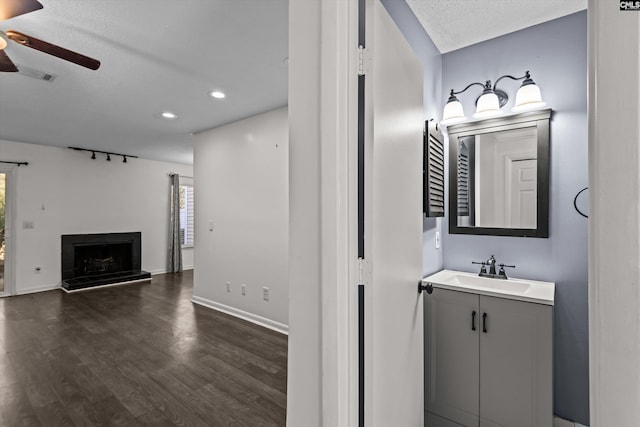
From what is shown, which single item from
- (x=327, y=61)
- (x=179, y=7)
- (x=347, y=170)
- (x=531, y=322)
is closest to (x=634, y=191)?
(x=347, y=170)

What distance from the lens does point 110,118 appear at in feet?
12.9

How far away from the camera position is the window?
7.57 m

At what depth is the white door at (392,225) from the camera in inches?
44.8

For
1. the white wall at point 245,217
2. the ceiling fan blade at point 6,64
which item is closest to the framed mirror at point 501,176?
the white wall at point 245,217

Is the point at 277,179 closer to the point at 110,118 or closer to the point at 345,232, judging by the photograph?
the point at 110,118

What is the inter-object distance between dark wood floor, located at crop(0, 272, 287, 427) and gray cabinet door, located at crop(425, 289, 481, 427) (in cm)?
102

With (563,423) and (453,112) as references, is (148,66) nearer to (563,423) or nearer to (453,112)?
(453,112)

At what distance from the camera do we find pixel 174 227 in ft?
23.6

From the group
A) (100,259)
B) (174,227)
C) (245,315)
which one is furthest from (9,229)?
(245,315)

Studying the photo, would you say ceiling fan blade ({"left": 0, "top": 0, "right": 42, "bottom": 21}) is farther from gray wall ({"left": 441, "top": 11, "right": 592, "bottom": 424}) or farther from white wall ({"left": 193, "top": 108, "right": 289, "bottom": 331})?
gray wall ({"left": 441, "top": 11, "right": 592, "bottom": 424})

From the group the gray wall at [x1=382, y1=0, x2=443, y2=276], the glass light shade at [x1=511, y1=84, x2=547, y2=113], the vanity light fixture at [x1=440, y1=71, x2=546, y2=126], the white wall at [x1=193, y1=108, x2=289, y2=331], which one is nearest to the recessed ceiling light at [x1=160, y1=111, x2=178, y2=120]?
the white wall at [x1=193, y1=108, x2=289, y2=331]

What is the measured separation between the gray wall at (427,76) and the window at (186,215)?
6.64 meters

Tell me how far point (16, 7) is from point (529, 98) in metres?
2.88

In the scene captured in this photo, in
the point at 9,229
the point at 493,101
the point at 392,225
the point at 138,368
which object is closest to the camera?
the point at 392,225
